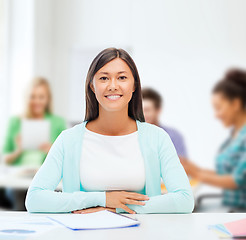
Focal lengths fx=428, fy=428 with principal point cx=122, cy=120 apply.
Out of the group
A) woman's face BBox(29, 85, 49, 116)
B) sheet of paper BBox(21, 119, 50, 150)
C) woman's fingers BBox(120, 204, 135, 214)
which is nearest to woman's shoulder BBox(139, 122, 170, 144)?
woman's fingers BBox(120, 204, 135, 214)

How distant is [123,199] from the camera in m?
1.27

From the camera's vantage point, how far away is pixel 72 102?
4.82 meters

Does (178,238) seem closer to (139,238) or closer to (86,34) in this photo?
(139,238)

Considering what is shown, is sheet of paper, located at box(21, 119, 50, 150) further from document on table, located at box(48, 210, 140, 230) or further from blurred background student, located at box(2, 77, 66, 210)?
document on table, located at box(48, 210, 140, 230)

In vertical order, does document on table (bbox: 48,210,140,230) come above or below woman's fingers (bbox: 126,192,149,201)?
below

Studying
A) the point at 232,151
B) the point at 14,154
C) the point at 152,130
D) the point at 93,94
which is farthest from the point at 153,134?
the point at 14,154

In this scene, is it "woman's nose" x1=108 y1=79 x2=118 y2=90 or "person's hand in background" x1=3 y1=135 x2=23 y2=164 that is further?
"person's hand in background" x1=3 y1=135 x2=23 y2=164

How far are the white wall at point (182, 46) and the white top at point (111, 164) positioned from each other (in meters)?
3.17

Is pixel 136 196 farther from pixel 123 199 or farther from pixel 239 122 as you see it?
pixel 239 122

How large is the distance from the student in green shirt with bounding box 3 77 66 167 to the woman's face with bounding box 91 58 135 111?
1.73 metres

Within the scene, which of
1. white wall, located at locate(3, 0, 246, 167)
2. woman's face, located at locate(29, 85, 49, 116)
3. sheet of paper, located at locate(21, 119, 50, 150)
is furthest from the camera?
white wall, located at locate(3, 0, 246, 167)

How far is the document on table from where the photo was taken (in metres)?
1.11

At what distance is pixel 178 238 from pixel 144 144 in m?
0.38

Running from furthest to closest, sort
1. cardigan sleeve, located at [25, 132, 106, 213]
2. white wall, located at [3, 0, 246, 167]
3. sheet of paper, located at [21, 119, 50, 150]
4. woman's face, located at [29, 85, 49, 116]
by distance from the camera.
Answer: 1. white wall, located at [3, 0, 246, 167]
2. woman's face, located at [29, 85, 49, 116]
3. sheet of paper, located at [21, 119, 50, 150]
4. cardigan sleeve, located at [25, 132, 106, 213]
